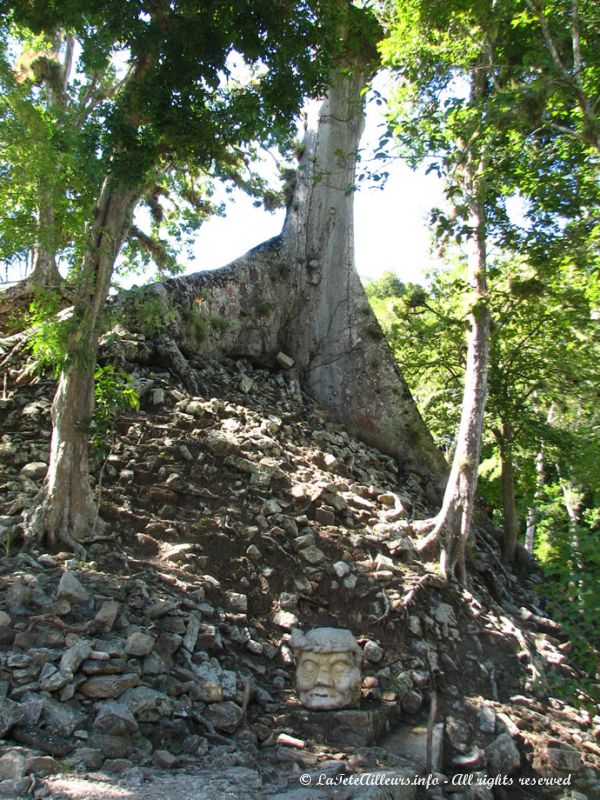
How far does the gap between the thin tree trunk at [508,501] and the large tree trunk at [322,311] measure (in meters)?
0.90

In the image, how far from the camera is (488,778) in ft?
13.0

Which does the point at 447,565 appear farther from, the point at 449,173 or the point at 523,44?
the point at 523,44

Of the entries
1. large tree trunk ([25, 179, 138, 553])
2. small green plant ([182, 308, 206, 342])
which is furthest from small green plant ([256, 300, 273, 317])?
large tree trunk ([25, 179, 138, 553])

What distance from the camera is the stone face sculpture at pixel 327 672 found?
13.1 ft

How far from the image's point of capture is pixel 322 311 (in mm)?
9344

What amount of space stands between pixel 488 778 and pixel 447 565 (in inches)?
88.2

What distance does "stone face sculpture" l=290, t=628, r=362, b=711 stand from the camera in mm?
3980

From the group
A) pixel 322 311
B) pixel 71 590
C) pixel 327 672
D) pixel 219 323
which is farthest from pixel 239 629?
pixel 322 311

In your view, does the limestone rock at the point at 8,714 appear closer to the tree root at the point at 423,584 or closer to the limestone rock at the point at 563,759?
the tree root at the point at 423,584

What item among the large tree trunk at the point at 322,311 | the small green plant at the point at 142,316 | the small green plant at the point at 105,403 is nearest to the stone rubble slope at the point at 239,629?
the small green plant at the point at 142,316

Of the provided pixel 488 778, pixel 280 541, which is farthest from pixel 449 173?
pixel 488 778

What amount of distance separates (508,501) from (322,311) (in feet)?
12.3

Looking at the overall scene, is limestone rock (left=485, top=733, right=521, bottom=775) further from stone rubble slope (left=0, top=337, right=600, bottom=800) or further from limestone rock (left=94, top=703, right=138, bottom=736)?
limestone rock (left=94, top=703, right=138, bottom=736)

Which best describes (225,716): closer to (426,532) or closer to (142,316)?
(426,532)
